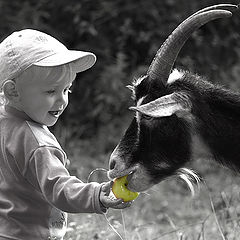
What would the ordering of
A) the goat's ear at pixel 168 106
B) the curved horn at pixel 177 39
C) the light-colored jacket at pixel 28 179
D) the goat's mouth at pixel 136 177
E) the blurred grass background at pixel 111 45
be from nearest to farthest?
the light-colored jacket at pixel 28 179
the goat's ear at pixel 168 106
the goat's mouth at pixel 136 177
the curved horn at pixel 177 39
the blurred grass background at pixel 111 45

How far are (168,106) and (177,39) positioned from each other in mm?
357

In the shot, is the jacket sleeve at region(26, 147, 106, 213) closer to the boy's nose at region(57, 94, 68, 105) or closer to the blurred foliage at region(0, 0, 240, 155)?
the boy's nose at region(57, 94, 68, 105)

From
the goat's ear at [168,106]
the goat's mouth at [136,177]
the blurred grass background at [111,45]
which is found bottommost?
the blurred grass background at [111,45]

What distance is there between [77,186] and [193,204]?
12.7 feet

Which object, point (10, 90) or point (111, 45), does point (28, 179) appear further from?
point (111, 45)

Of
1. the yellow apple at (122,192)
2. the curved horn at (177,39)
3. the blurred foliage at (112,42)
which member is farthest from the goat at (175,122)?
the blurred foliage at (112,42)

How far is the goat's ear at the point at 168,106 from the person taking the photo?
10.5 ft

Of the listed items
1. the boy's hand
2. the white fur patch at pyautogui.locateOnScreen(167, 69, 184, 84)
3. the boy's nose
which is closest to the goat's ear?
the white fur patch at pyautogui.locateOnScreen(167, 69, 184, 84)

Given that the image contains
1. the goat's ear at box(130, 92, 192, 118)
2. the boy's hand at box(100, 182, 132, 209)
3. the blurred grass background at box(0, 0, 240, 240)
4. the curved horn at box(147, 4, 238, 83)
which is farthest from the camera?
the blurred grass background at box(0, 0, 240, 240)

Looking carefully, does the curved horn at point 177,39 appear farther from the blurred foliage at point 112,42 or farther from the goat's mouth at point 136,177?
the blurred foliage at point 112,42

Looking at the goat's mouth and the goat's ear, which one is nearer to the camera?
the goat's ear

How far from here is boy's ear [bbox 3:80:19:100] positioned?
3.09 metres

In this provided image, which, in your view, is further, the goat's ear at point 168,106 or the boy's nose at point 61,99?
the goat's ear at point 168,106

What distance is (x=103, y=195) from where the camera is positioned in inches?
110
